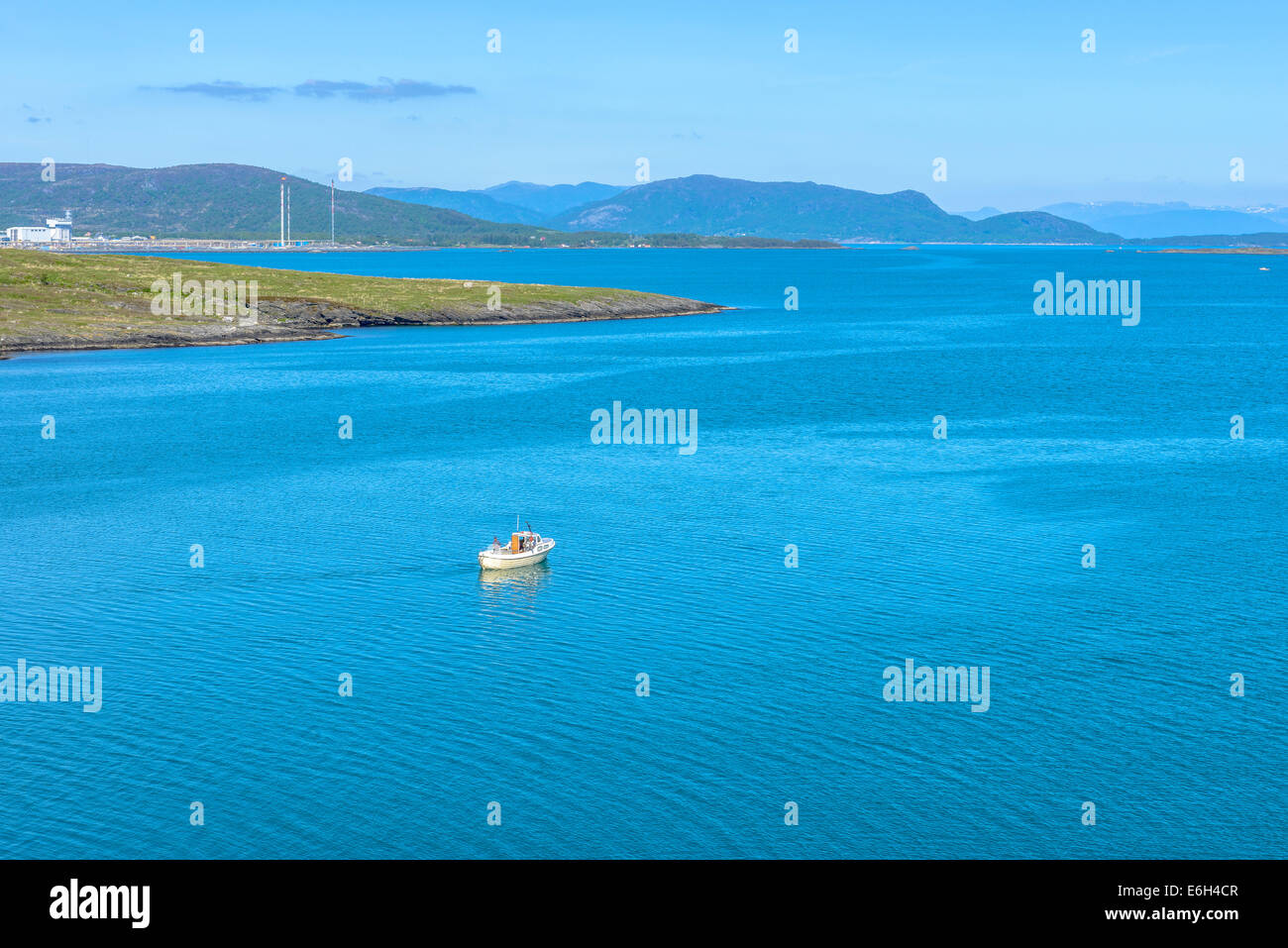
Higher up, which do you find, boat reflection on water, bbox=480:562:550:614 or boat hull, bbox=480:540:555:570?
boat hull, bbox=480:540:555:570

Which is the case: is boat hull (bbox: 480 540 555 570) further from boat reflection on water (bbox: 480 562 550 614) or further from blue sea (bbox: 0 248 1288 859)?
blue sea (bbox: 0 248 1288 859)

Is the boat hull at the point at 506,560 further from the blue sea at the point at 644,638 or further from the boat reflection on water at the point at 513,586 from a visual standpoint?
the blue sea at the point at 644,638

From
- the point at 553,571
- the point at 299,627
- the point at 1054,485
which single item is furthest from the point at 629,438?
the point at 299,627

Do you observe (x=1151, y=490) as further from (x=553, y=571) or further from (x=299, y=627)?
(x=299, y=627)

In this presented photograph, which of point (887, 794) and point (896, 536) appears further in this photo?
point (896, 536)

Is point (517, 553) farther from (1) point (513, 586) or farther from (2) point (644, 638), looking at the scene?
(2) point (644, 638)

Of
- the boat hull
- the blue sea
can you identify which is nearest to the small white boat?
the boat hull
